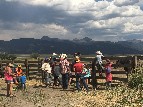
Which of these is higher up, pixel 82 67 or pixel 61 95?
pixel 82 67

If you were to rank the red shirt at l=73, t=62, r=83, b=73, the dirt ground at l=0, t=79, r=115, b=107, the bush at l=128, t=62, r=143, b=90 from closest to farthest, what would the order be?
the dirt ground at l=0, t=79, r=115, b=107 < the bush at l=128, t=62, r=143, b=90 < the red shirt at l=73, t=62, r=83, b=73

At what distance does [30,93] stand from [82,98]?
3.67 meters

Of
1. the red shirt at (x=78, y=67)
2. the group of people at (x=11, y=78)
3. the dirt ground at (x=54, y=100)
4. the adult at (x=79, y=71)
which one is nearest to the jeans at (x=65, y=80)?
the adult at (x=79, y=71)

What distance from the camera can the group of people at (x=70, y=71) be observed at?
773 inches

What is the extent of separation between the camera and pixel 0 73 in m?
33.6

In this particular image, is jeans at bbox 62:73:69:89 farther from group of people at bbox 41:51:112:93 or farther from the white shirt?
the white shirt

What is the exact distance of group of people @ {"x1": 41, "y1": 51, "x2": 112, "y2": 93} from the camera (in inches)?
773

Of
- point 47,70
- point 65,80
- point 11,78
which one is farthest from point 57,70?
point 11,78

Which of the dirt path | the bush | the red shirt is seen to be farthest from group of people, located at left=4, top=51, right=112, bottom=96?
the bush

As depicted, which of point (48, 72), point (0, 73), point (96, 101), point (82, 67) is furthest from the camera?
point (0, 73)

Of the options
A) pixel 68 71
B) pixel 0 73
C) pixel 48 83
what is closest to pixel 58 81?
pixel 48 83

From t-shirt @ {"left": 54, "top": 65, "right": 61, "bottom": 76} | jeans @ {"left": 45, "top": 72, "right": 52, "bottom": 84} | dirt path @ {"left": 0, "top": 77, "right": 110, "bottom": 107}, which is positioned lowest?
dirt path @ {"left": 0, "top": 77, "right": 110, "bottom": 107}

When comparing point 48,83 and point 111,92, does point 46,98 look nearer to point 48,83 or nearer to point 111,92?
point 111,92

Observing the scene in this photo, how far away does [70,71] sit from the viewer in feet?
71.5
